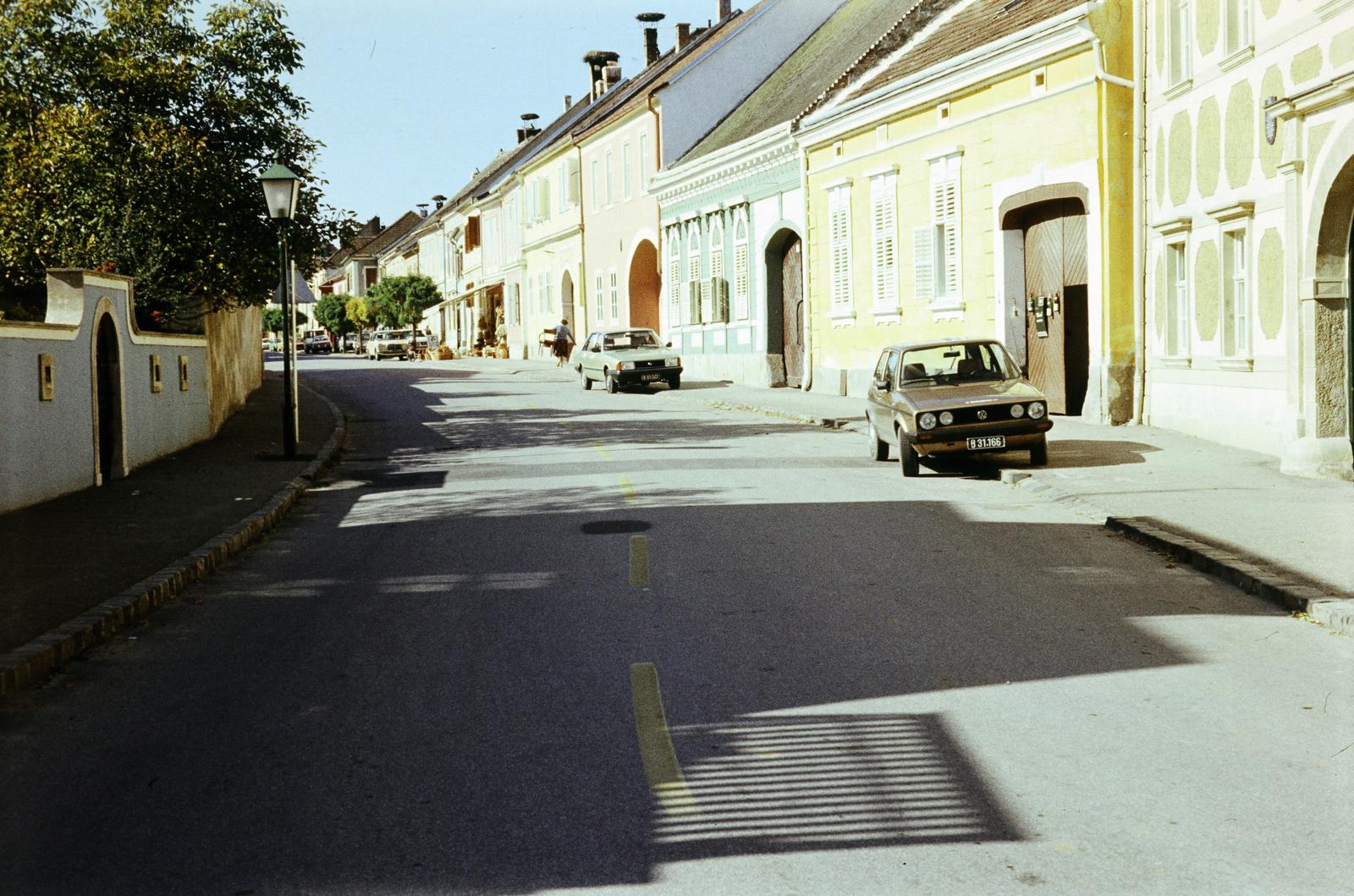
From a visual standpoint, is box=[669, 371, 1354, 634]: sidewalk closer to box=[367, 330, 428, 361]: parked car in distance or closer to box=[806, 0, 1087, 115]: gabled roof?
box=[806, 0, 1087, 115]: gabled roof

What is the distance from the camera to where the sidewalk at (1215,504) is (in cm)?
917

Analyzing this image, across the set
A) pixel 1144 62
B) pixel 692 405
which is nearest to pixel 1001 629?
pixel 1144 62

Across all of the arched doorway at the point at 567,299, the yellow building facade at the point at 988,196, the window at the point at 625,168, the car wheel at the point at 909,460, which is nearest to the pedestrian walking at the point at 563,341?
the arched doorway at the point at 567,299

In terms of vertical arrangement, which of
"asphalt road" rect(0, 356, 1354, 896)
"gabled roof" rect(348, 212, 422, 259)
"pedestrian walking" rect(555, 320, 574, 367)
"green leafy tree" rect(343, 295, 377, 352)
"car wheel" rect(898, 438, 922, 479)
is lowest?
"asphalt road" rect(0, 356, 1354, 896)

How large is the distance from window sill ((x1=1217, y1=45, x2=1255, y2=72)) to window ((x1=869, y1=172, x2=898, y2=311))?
34.0 ft

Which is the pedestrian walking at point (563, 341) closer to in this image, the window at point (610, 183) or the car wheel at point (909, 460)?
the window at point (610, 183)

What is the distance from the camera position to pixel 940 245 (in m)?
26.0

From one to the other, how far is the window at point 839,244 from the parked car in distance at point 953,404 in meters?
12.3

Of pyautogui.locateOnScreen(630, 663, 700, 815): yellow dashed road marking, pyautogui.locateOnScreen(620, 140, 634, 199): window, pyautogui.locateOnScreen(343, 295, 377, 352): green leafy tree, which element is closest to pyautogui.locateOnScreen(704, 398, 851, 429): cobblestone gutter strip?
pyautogui.locateOnScreen(630, 663, 700, 815): yellow dashed road marking

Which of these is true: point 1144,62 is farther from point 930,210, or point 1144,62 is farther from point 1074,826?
point 1074,826

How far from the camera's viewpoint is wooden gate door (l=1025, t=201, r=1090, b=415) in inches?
869

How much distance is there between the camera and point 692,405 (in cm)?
2958

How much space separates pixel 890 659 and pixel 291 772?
123 inches

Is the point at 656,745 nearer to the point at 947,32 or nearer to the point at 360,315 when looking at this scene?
the point at 947,32
